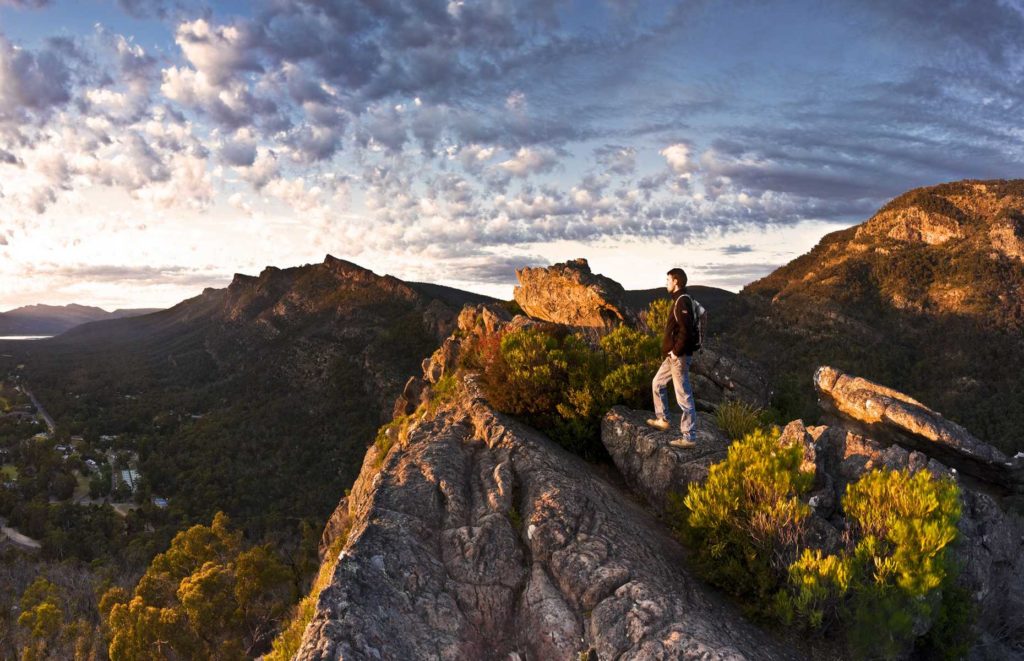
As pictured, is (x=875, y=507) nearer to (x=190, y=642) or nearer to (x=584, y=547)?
(x=584, y=547)

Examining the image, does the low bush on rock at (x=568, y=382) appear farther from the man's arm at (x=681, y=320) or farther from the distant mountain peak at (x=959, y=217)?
the distant mountain peak at (x=959, y=217)

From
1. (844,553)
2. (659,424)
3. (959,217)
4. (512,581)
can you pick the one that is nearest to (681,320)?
(659,424)

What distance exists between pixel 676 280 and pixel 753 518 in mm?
4814

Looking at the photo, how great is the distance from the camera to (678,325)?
10.5m

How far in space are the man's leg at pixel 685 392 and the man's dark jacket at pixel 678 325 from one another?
291mm

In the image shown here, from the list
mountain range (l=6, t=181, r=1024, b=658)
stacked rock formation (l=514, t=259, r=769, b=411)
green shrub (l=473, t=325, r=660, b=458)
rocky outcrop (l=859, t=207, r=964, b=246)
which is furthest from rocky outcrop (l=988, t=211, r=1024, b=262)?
green shrub (l=473, t=325, r=660, b=458)

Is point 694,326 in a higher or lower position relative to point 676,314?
lower

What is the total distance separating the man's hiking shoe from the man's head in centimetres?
284

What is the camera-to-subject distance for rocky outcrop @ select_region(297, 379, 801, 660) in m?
6.60

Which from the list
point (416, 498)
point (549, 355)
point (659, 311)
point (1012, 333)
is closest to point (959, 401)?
point (1012, 333)

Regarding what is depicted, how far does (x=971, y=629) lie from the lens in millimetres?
8156

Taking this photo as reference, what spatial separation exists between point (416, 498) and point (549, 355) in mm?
5540

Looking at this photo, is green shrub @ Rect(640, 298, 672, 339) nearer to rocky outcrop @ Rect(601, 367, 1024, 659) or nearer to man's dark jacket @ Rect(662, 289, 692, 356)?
rocky outcrop @ Rect(601, 367, 1024, 659)

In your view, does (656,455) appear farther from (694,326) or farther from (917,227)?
(917,227)
